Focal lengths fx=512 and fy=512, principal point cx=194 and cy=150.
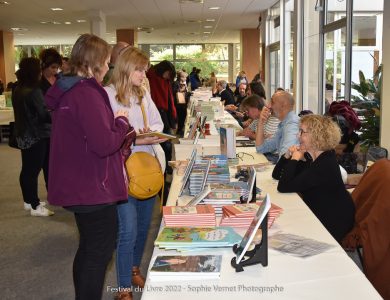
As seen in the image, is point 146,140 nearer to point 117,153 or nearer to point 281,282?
point 117,153

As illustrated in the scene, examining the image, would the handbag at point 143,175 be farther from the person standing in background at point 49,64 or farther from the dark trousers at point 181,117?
the dark trousers at point 181,117

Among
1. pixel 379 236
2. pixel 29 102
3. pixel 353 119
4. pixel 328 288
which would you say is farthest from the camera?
pixel 29 102

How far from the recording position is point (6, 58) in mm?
16375

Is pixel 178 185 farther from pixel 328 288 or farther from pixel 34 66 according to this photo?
pixel 34 66

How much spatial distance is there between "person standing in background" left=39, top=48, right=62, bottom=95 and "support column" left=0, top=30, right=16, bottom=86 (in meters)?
12.7

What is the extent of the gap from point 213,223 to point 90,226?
513mm

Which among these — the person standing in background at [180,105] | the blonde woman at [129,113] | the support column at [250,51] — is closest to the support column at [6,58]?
the person standing in background at [180,105]

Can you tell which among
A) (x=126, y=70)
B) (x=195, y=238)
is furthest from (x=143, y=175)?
(x=195, y=238)

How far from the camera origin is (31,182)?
473 centimetres

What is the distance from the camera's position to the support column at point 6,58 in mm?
16328

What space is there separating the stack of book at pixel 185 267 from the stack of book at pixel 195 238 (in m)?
0.06

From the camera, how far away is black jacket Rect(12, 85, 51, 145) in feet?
14.9

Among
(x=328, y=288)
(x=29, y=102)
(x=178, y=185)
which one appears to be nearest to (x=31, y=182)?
(x=29, y=102)

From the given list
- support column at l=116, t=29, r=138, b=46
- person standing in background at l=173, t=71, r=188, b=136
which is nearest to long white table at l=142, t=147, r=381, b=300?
person standing in background at l=173, t=71, r=188, b=136
